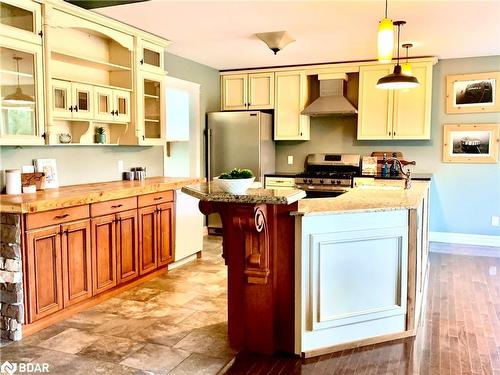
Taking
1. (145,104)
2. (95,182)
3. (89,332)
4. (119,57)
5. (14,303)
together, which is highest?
Result: (119,57)

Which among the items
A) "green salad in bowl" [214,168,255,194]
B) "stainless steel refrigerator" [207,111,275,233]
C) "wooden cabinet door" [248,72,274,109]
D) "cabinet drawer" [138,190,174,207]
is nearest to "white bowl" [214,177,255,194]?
"green salad in bowl" [214,168,255,194]

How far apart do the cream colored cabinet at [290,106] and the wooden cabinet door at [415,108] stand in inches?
48.7

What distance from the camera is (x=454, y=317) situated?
10.9 ft

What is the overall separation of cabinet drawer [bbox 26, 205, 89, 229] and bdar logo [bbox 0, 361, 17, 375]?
0.83 metres

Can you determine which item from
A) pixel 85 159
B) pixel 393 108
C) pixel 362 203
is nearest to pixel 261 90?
pixel 393 108

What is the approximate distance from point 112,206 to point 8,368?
141cm

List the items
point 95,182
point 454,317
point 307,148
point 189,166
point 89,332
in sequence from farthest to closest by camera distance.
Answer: point 307,148 < point 189,166 < point 95,182 < point 454,317 < point 89,332

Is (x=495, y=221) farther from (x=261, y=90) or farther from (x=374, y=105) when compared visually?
(x=261, y=90)

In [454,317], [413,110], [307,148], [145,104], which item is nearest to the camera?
[454,317]

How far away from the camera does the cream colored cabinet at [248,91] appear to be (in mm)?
6297

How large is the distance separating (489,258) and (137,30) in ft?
14.9

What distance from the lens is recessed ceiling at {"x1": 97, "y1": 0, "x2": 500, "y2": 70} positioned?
3.55 m

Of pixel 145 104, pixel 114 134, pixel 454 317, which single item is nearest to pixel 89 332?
pixel 114 134

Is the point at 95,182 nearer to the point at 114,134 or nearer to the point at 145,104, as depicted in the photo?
the point at 114,134
